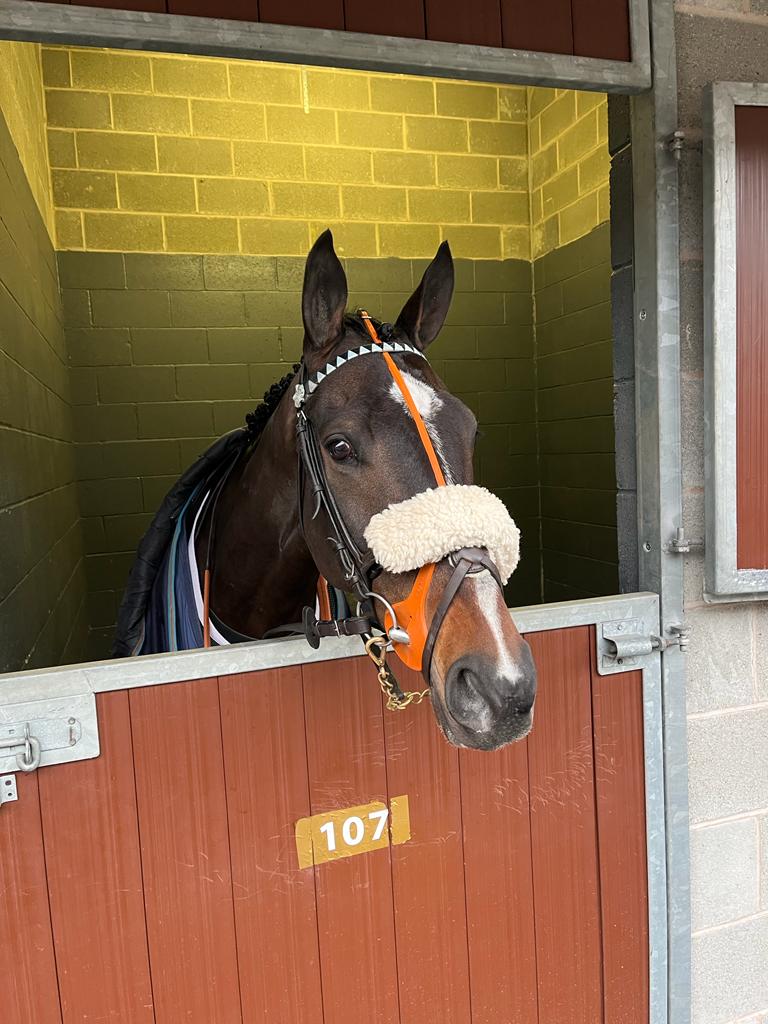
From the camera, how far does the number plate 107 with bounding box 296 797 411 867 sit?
4.93 ft

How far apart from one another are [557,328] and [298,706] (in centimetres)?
383

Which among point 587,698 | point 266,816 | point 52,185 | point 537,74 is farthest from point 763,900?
point 52,185

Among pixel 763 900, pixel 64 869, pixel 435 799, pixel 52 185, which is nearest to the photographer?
pixel 64 869

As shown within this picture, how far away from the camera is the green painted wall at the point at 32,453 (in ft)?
6.72

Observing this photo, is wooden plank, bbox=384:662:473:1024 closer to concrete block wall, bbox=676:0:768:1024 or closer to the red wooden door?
the red wooden door

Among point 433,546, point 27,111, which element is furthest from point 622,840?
point 27,111

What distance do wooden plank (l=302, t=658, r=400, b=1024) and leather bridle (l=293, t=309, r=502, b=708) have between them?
0.14m

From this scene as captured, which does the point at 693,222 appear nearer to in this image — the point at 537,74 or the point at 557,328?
the point at 537,74

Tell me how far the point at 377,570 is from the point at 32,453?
1.93 m

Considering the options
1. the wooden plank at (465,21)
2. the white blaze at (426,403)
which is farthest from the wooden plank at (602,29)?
the white blaze at (426,403)

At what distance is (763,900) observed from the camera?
191 cm

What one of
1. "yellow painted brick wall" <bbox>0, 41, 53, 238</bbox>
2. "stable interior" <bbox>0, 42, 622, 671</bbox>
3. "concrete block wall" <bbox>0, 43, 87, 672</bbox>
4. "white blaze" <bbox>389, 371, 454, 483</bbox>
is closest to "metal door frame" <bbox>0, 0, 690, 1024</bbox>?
"white blaze" <bbox>389, 371, 454, 483</bbox>

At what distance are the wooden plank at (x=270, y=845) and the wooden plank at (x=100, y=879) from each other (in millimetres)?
193

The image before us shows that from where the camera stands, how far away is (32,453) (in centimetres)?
263
